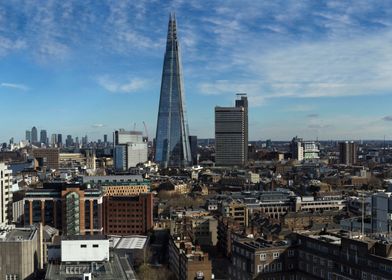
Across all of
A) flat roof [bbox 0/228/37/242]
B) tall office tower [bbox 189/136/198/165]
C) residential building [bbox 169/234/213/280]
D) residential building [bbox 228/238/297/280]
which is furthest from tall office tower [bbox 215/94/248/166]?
flat roof [bbox 0/228/37/242]

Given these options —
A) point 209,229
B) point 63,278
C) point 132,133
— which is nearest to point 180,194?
point 209,229

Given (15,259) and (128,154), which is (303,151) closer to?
(128,154)

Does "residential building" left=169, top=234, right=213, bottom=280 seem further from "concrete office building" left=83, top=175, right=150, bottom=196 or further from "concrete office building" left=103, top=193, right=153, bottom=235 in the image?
"concrete office building" left=83, top=175, right=150, bottom=196

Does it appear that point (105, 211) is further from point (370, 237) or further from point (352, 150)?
point (352, 150)

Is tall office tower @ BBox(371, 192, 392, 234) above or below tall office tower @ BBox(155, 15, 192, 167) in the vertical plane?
below

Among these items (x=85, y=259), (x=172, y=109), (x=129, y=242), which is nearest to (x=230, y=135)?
(x=172, y=109)
